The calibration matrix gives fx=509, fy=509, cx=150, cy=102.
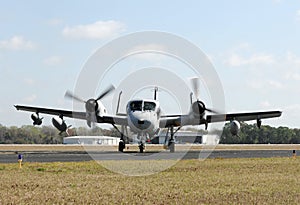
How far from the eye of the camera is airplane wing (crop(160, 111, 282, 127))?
44.1 metres

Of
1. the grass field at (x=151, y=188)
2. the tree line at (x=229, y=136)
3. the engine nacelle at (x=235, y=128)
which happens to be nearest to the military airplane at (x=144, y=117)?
the engine nacelle at (x=235, y=128)

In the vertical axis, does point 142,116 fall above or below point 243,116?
below

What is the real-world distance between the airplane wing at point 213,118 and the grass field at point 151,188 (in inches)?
897

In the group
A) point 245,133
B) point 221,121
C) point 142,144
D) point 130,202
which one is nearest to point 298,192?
point 130,202

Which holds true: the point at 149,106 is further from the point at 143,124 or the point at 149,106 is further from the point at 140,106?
the point at 143,124

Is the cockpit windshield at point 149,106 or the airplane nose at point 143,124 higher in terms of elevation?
the cockpit windshield at point 149,106

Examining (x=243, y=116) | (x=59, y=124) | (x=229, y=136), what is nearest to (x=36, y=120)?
(x=59, y=124)

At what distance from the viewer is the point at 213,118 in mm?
46156

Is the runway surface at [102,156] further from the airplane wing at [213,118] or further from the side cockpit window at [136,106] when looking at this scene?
the side cockpit window at [136,106]

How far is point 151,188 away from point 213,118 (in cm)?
3087

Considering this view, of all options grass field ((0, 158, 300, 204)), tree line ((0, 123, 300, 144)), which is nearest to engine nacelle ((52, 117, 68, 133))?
grass field ((0, 158, 300, 204))

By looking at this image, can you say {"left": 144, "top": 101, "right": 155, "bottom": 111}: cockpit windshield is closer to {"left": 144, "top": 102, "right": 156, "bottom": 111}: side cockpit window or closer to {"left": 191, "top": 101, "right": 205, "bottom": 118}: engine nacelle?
{"left": 144, "top": 102, "right": 156, "bottom": 111}: side cockpit window

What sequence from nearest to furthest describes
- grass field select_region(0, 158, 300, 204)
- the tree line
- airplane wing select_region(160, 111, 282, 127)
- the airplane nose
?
1. grass field select_region(0, 158, 300, 204)
2. the airplane nose
3. airplane wing select_region(160, 111, 282, 127)
4. the tree line

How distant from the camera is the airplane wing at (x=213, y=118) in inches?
1735
